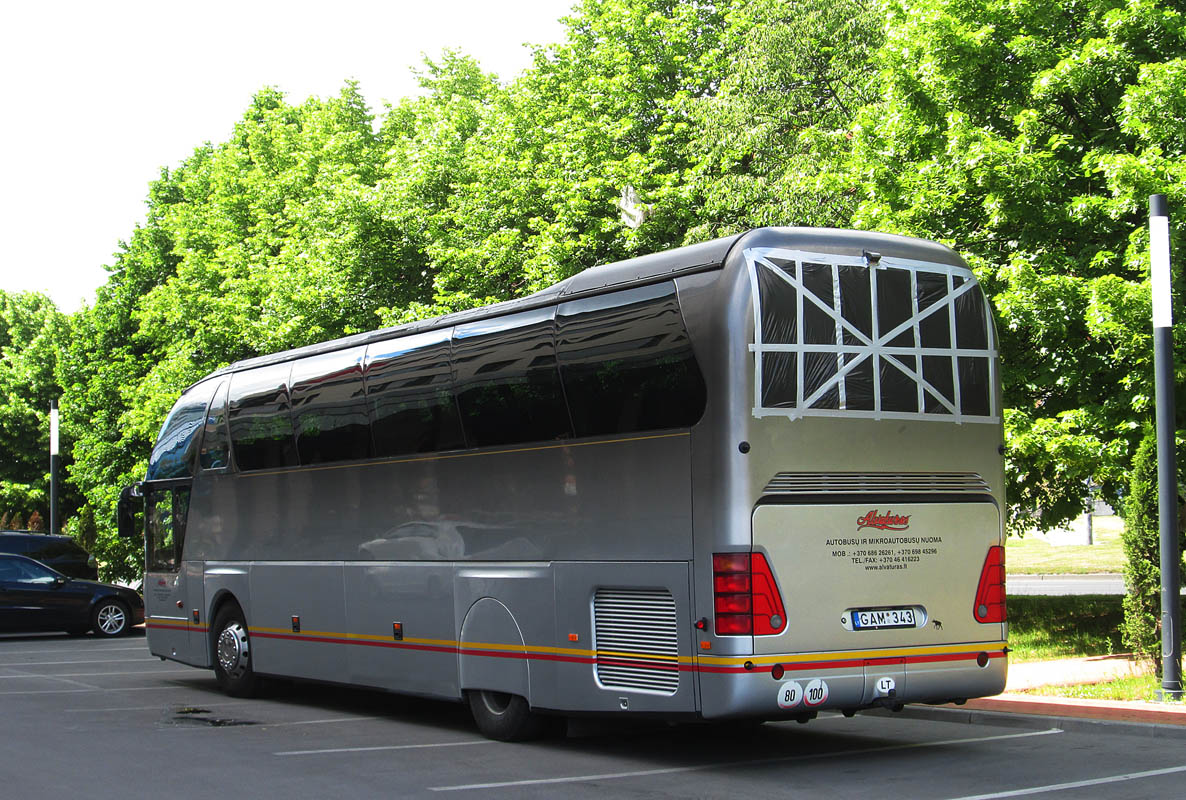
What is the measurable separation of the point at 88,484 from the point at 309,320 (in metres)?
17.7

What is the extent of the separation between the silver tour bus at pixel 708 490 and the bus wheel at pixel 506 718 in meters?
0.03

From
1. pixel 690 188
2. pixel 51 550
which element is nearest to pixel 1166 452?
pixel 690 188

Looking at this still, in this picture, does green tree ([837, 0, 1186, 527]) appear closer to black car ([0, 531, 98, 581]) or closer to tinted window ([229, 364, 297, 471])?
tinted window ([229, 364, 297, 471])

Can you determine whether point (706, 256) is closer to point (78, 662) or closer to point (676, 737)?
point (676, 737)

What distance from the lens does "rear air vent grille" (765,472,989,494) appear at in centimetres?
1015

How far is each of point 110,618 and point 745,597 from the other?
67.7 feet

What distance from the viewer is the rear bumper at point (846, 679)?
9844 mm

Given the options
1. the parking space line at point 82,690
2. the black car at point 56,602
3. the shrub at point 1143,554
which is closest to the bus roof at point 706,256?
the shrub at point 1143,554

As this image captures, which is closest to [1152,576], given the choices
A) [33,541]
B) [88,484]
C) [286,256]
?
[33,541]

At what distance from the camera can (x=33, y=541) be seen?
27812 millimetres

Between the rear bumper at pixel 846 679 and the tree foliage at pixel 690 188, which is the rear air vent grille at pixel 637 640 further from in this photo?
the tree foliage at pixel 690 188

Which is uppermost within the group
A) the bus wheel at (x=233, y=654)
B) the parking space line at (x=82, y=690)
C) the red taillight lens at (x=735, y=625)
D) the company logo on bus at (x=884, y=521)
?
the company logo on bus at (x=884, y=521)

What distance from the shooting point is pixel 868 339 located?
10.6 meters

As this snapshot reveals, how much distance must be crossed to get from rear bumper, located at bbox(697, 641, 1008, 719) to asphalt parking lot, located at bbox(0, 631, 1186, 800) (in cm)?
53
